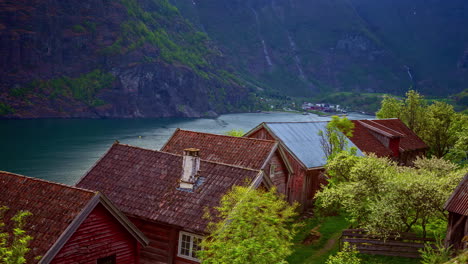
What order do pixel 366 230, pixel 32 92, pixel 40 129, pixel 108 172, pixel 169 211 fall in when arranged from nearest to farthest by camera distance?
pixel 169 211 < pixel 366 230 < pixel 108 172 < pixel 40 129 < pixel 32 92

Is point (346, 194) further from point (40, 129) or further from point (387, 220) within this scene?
point (40, 129)

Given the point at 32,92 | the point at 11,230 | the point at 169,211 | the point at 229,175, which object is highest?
the point at 32,92

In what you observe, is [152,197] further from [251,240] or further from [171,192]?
[251,240]

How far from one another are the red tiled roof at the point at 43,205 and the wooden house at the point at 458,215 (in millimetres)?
16950

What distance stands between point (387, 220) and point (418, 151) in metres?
37.4

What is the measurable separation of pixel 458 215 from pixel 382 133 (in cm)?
2798

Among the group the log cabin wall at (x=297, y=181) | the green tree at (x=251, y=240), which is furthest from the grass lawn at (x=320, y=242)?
the green tree at (x=251, y=240)

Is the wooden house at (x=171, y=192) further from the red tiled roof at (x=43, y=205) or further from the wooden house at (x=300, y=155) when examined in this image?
the wooden house at (x=300, y=155)

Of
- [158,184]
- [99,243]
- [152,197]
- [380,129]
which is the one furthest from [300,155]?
[99,243]

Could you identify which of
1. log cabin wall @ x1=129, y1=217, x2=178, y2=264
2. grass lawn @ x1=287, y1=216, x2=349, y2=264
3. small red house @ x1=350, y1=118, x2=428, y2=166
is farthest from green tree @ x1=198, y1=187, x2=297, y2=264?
small red house @ x1=350, y1=118, x2=428, y2=166

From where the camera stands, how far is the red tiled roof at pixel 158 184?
21922mm

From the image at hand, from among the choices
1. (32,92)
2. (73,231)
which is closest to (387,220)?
(73,231)

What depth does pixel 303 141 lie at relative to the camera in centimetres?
4012

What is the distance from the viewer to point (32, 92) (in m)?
186
